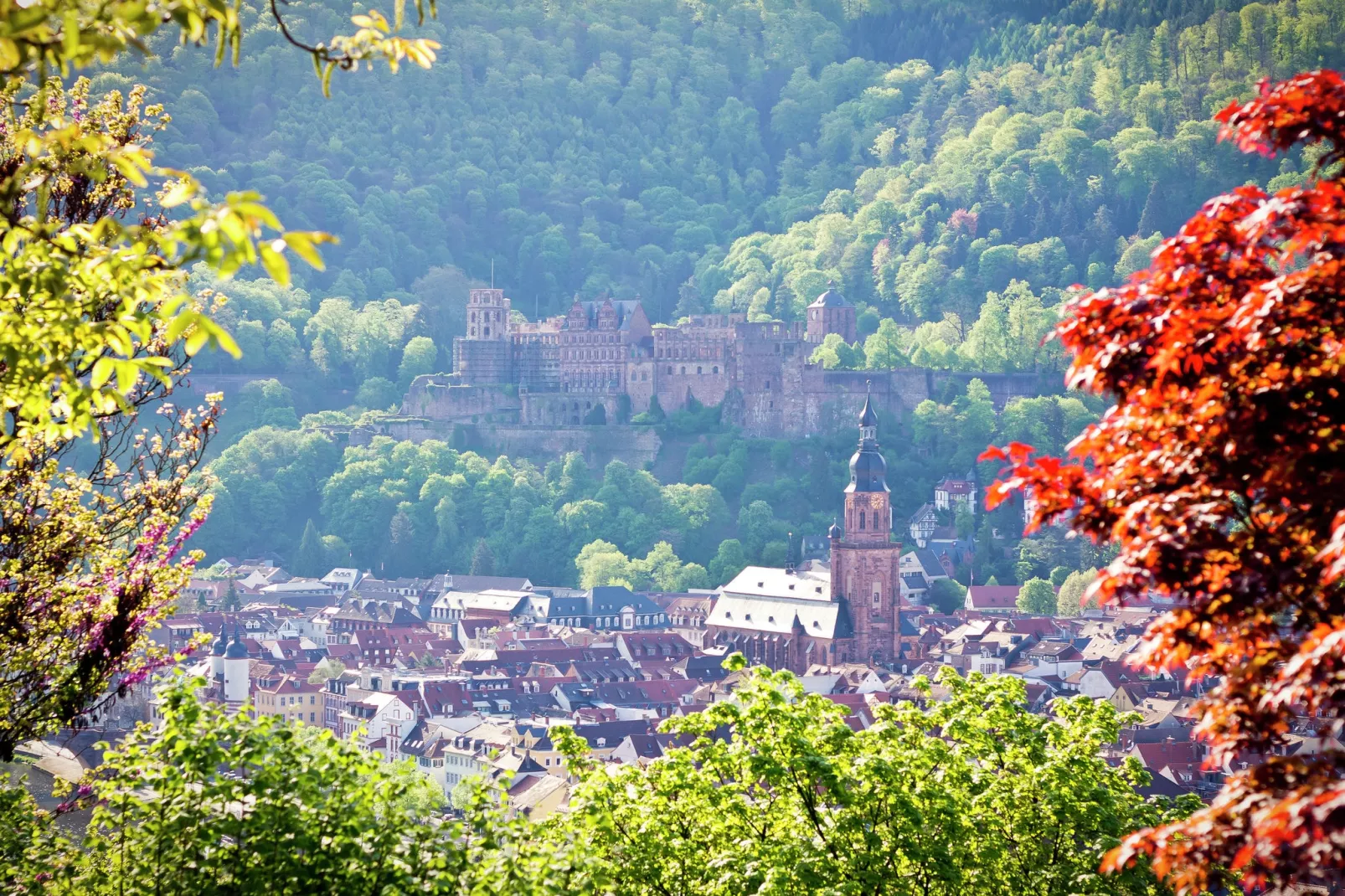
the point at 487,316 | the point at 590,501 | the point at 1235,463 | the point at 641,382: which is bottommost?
the point at 590,501

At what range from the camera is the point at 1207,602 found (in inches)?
220

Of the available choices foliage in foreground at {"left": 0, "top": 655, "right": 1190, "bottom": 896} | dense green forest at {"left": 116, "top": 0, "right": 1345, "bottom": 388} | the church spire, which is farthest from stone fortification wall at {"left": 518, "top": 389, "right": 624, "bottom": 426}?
foliage in foreground at {"left": 0, "top": 655, "right": 1190, "bottom": 896}

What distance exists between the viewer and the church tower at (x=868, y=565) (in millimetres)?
69188

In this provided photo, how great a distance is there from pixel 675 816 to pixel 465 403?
84.6 meters

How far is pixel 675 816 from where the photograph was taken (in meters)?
12.1

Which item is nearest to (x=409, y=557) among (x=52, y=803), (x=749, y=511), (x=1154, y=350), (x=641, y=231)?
(x=749, y=511)

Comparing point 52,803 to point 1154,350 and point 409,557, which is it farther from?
point 409,557

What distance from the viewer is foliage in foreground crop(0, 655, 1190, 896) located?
8.48m

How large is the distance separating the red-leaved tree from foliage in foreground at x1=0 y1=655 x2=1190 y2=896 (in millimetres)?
3675

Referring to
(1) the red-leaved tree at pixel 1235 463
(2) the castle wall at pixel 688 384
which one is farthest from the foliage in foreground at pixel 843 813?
(2) the castle wall at pixel 688 384

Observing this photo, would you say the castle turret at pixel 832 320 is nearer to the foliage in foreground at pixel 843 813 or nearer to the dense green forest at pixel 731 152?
the dense green forest at pixel 731 152

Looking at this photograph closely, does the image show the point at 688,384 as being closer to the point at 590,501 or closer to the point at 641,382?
the point at 641,382

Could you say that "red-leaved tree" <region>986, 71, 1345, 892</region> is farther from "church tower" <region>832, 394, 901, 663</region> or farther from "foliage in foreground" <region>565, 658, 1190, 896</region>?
"church tower" <region>832, 394, 901, 663</region>

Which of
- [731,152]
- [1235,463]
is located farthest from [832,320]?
[1235,463]
